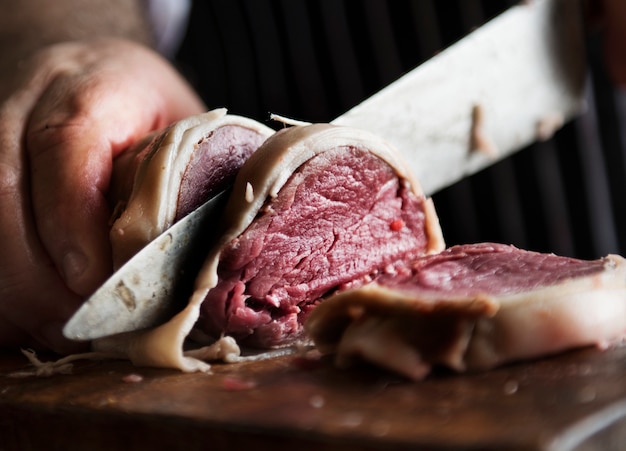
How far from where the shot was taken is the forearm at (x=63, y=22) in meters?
3.55

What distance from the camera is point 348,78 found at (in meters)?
4.07

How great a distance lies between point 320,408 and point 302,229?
29.9 inches

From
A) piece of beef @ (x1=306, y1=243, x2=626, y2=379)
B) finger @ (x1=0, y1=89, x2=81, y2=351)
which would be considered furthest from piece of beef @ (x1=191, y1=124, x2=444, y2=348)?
finger @ (x1=0, y1=89, x2=81, y2=351)

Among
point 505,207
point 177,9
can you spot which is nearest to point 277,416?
point 505,207

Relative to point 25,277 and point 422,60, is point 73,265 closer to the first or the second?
point 25,277

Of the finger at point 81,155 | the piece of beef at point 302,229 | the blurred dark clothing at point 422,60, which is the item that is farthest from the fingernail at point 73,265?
the blurred dark clothing at point 422,60

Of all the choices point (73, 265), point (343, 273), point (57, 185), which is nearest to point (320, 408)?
point (343, 273)

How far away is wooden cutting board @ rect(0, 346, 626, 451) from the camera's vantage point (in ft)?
4.20

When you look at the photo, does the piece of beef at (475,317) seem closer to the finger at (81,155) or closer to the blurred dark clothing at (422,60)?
the finger at (81,155)

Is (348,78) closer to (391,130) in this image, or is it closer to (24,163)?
(391,130)

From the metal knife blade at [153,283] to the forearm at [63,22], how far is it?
1644 millimetres

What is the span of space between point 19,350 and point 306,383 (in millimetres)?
1200

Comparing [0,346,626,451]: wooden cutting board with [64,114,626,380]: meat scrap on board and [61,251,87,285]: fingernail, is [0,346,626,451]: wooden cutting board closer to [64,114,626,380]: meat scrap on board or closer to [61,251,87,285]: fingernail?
[64,114,626,380]: meat scrap on board

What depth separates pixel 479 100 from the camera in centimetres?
293
